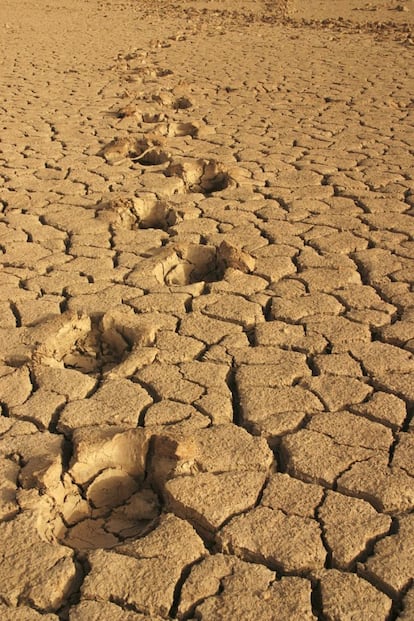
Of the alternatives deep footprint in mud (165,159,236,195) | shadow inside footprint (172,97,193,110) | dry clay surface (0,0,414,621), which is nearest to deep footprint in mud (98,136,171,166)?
dry clay surface (0,0,414,621)

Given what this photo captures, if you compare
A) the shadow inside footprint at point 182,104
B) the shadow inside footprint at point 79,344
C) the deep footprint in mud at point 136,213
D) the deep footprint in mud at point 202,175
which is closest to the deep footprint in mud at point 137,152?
the deep footprint in mud at point 202,175

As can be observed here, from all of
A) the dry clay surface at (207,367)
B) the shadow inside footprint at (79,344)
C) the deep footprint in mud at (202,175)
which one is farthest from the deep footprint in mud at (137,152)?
the shadow inside footprint at (79,344)

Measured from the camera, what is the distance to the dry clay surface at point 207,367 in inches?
69.9

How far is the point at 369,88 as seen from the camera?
7.02 metres

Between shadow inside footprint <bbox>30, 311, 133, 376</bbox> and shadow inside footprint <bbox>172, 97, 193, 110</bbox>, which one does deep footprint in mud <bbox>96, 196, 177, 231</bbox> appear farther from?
shadow inside footprint <bbox>172, 97, 193, 110</bbox>

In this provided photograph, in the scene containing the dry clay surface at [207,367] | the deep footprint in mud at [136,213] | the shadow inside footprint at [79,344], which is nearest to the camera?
the dry clay surface at [207,367]

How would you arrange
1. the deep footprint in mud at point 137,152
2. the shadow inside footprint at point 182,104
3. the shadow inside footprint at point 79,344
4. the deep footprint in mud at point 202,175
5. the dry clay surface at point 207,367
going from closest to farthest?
the dry clay surface at point 207,367 < the shadow inside footprint at point 79,344 < the deep footprint in mud at point 202,175 < the deep footprint in mud at point 137,152 < the shadow inside footprint at point 182,104

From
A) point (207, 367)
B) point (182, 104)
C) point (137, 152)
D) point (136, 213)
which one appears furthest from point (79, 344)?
point (182, 104)

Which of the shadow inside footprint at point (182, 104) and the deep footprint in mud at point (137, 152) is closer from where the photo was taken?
the deep footprint in mud at point (137, 152)

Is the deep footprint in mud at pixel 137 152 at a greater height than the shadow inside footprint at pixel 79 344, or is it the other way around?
the deep footprint in mud at pixel 137 152

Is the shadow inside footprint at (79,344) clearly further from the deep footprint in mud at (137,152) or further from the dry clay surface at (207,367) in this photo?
the deep footprint in mud at (137,152)

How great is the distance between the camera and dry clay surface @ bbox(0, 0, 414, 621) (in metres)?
1.78

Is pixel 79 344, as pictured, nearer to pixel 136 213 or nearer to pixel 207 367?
pixel 207 367

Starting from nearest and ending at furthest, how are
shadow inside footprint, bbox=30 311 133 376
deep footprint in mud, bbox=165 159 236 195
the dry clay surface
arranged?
1. the dry clay surface
2. shadow inside footprint, bbox=30 311 133 376
3. deep footprint in mud, bbox=165 159 236 195
